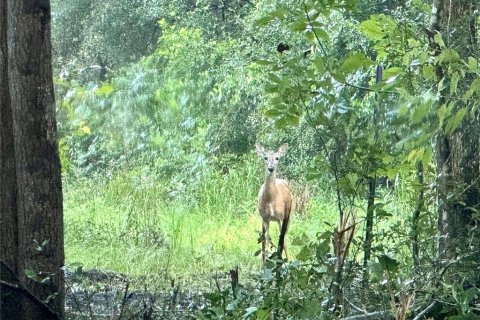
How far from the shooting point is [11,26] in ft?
9.64

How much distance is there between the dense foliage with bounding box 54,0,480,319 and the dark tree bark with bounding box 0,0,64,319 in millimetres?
533

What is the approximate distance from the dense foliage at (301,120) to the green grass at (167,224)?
68 mm

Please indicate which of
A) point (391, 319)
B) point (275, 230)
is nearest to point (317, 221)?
point (275, 230)

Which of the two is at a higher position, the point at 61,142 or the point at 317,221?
the point at 61,142

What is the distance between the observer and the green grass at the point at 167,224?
575 centimetres

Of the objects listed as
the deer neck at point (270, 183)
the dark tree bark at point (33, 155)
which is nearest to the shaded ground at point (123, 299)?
the dark tree bark at point (33, 155)

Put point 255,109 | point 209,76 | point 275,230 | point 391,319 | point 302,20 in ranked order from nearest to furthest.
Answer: point 302,20 < point 391,319 < point 275,230 < point 255,109 < point 209,76

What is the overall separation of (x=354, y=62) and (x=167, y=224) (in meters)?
5.08

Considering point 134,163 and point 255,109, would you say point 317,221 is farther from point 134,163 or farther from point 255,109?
point 134,163

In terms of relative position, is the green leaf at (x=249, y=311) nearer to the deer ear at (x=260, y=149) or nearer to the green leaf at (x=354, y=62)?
the green leaf at (x=354, y=62)

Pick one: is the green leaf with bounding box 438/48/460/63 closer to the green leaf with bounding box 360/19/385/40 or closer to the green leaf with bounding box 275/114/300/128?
the green leaf with bounding box 275/114/300/128

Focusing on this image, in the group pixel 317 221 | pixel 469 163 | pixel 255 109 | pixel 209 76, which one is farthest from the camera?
pixel 209 76

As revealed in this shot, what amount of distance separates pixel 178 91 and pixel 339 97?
867cm

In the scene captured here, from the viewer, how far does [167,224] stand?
22.3ft
